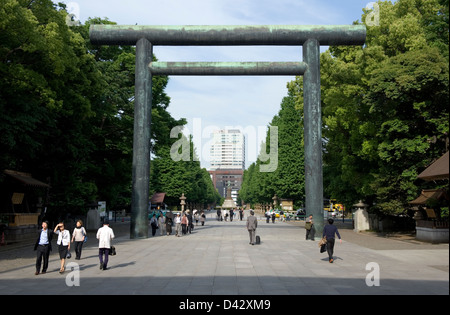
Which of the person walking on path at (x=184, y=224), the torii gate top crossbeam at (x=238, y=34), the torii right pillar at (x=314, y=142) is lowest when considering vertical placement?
the person walking on path at (x=184, y=224)

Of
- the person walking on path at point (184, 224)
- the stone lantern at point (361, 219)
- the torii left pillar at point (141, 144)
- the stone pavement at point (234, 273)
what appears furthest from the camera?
the stone lantern at point (361, 219)

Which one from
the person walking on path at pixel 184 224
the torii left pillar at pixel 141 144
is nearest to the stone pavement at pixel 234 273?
the torii left pillar at pixel 141 144

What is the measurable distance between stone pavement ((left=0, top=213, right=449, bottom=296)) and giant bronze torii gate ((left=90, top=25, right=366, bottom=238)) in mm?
5685

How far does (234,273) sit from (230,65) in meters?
14.6

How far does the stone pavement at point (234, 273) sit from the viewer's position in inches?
354

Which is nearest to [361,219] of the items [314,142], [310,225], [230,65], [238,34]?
[310,225]

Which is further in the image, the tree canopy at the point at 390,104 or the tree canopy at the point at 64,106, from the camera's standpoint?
the tree canopy at the point at 390,104

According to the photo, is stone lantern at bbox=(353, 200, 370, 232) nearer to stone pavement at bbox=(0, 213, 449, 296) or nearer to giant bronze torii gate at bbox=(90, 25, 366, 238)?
giant bronze torii gate at bbox=(90, 25, 366, 238)

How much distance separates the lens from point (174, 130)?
37562 mm

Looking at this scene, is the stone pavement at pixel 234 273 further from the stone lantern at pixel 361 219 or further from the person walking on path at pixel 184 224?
the stone lantern at pixel 361 219

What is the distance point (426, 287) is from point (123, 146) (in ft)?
88.6

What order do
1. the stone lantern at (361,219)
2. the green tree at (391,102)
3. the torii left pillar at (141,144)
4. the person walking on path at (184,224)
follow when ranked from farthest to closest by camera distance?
the stone lantern at (361,219) < the person walking on path at (184,224) < the torii left pillar at (141,144) < the green tree at (391,102)
